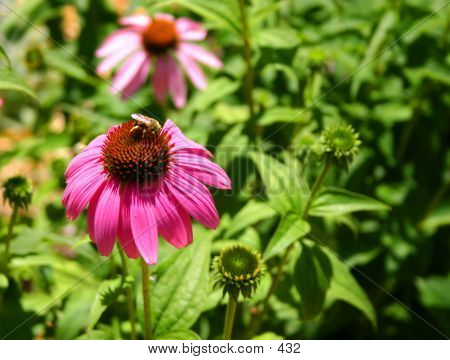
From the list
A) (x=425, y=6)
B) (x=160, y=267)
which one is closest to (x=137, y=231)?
(x=160, y=267)

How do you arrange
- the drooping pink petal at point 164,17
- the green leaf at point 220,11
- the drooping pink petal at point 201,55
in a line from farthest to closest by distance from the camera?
1. the drooping pink petal at point 164,17
2. the drooping pink petal at point 201,55
3. the green leaf at point 220,11

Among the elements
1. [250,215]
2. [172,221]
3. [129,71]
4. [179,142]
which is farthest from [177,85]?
[172,221]

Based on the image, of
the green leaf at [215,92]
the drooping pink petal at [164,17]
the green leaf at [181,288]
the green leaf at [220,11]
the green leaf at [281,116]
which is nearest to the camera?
the green leaf at [181,288]

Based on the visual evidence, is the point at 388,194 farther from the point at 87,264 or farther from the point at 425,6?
the point at 87,264

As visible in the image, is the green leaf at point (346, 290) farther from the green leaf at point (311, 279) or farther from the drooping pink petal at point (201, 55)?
the drooping pink petal at point (201, 55)

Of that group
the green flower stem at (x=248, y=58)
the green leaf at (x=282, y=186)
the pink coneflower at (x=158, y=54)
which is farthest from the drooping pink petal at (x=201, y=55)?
the green leaf at (x=282, y=186)

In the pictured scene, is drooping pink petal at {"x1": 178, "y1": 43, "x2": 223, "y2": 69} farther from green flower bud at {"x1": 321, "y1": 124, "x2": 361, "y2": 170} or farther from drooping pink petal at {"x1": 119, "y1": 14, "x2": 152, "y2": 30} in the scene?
green flower bud at {"x1": 321, "y1": 124, "x2": 361, "y2": 170}
